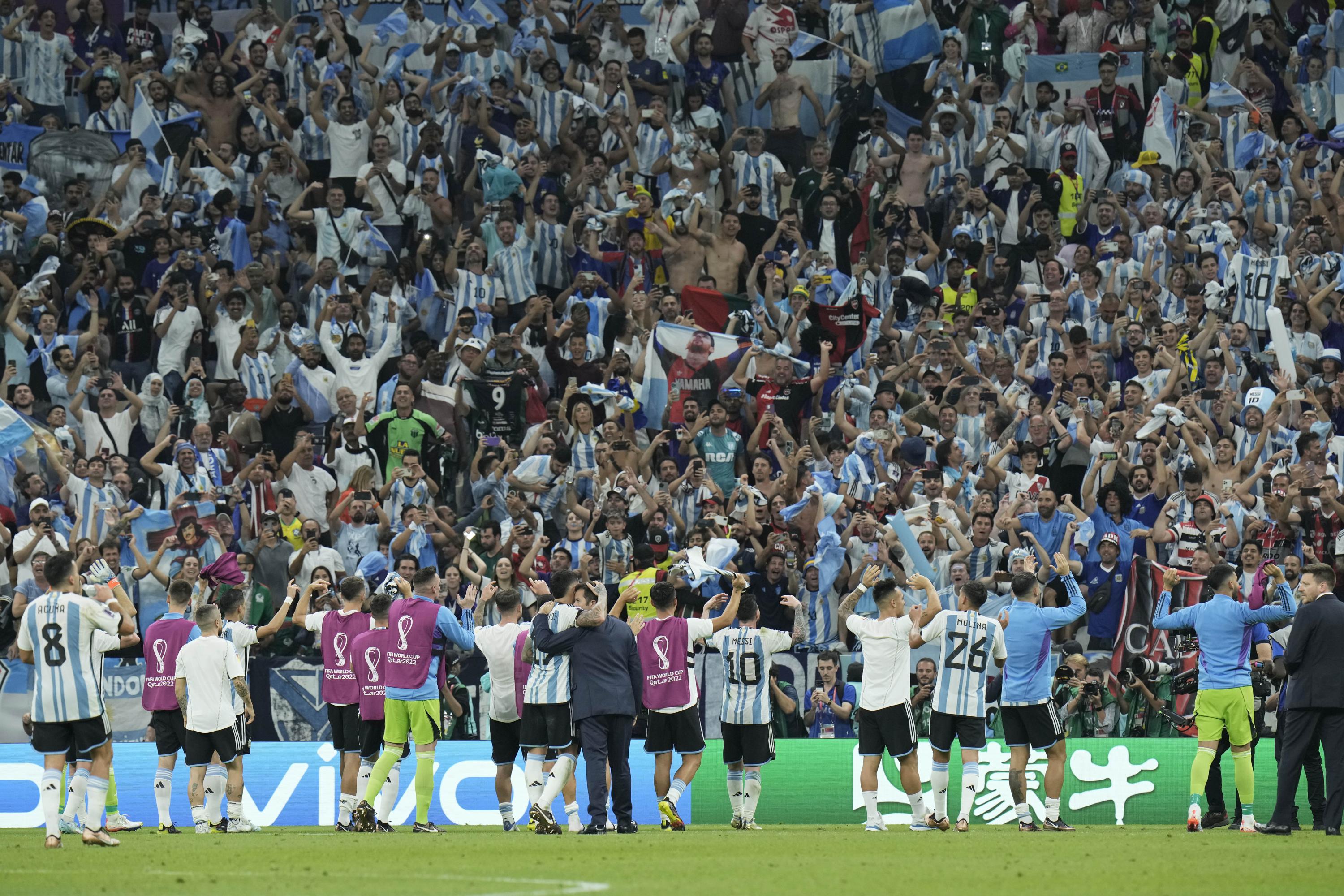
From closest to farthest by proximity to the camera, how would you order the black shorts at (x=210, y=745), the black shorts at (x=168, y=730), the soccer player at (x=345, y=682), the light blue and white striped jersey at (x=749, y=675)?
the black shorts at (x=210, y=745), the black shorts at (x=168, y=730), the light blue and white striped jersey at (x=749, y=675), the soccer player at (x=345, y=682)

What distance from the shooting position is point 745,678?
1611cm

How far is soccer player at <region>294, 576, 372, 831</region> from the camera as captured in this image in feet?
53.2

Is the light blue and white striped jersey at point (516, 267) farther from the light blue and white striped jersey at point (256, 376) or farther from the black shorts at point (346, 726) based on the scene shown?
the black shorts at point (346, 726)

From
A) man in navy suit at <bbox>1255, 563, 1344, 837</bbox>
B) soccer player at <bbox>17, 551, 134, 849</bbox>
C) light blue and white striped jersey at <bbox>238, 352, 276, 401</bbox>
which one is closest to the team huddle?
soccer player at <bbox>17, 551, 134, 849</bbox>

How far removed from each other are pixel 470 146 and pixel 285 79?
10.8ft

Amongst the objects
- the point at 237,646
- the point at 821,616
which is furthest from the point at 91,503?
the point at 821,616

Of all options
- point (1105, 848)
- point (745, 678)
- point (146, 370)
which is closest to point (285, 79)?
point (146, 370)

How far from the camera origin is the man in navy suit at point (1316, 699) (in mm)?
14438

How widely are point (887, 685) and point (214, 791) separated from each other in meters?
5.91

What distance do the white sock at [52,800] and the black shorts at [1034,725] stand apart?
7.67 metres

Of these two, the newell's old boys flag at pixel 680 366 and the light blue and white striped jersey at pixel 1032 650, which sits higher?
the newell's old boys flag at pixel 680 366

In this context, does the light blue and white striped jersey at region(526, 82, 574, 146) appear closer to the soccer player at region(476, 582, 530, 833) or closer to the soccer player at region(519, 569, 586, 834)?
the soccer player at region(476, 582, 530, 833)

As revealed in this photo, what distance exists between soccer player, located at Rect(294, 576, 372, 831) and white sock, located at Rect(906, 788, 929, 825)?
488cm

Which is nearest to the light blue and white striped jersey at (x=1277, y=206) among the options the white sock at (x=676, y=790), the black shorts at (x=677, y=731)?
the black shorts at (x=677, y=731)
